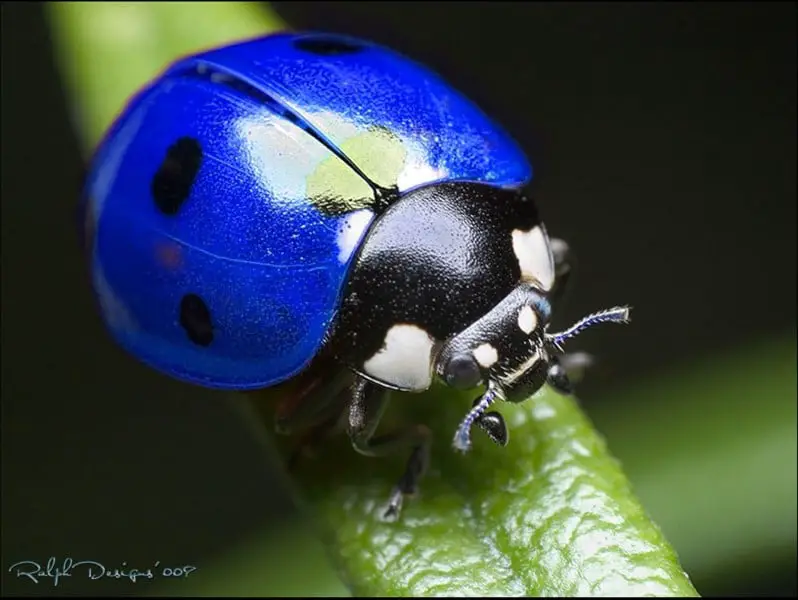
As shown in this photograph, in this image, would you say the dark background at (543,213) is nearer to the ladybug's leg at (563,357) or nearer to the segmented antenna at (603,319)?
the ladybug's leg at (563,357)

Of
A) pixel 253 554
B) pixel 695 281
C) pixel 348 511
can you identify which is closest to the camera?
pixel 348 511

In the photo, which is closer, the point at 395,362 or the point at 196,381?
the point at 395,362

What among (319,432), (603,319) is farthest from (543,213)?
(319,432)

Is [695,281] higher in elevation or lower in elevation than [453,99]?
lower

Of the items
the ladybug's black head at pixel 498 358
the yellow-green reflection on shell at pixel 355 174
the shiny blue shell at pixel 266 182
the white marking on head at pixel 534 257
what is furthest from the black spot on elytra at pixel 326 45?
the ladybug's black head at pixel 498 358

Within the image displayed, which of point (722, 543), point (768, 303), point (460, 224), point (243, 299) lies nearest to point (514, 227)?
point (460, 224)

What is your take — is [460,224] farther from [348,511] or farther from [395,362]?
[348,511]

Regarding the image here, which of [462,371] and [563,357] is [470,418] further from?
[563,357]
